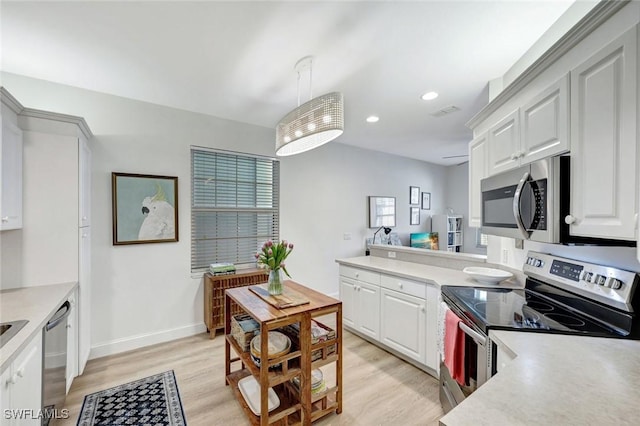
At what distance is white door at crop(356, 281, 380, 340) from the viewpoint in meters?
2.79

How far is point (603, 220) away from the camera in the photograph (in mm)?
1104

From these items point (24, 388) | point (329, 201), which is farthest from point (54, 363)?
point (329, 201)

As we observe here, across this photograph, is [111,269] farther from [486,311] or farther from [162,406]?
[486,311]

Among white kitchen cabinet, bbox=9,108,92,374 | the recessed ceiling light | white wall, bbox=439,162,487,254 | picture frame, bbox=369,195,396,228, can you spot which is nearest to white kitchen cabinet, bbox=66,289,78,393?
white kitchen cabinet, bbox=9,108,92,374

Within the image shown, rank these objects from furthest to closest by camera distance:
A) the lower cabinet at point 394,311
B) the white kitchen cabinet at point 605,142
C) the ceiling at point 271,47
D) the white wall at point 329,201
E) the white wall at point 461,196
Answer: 1. the white wall at point 461,196
2. the white wall at point 329,201
3. the lower cabinet at point 394,311
4. the ceiling at point 271,47
5. the white kitchen cabinet at point 605,142

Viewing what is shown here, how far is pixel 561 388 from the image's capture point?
818 mm

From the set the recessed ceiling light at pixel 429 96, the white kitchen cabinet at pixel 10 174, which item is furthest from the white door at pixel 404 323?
the white kitchen cabinet at pixel 10 174

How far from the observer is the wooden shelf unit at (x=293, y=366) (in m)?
1.65

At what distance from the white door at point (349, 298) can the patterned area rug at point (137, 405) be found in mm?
1795

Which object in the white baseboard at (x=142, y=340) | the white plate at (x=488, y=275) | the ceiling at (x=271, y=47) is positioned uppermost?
the ceiling at (x=271, y=47)

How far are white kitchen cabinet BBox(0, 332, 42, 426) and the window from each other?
1.86 meters

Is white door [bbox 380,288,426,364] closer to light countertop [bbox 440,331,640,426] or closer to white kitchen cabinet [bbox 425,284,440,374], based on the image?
white kitchen cabinet [bbox 425,284,440,374]

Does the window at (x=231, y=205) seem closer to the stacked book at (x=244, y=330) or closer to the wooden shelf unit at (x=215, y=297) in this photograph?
the wooden shelf unit at (x=215, y=297)

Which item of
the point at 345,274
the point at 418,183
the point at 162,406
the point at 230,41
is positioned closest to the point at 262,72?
the point at 230,41
